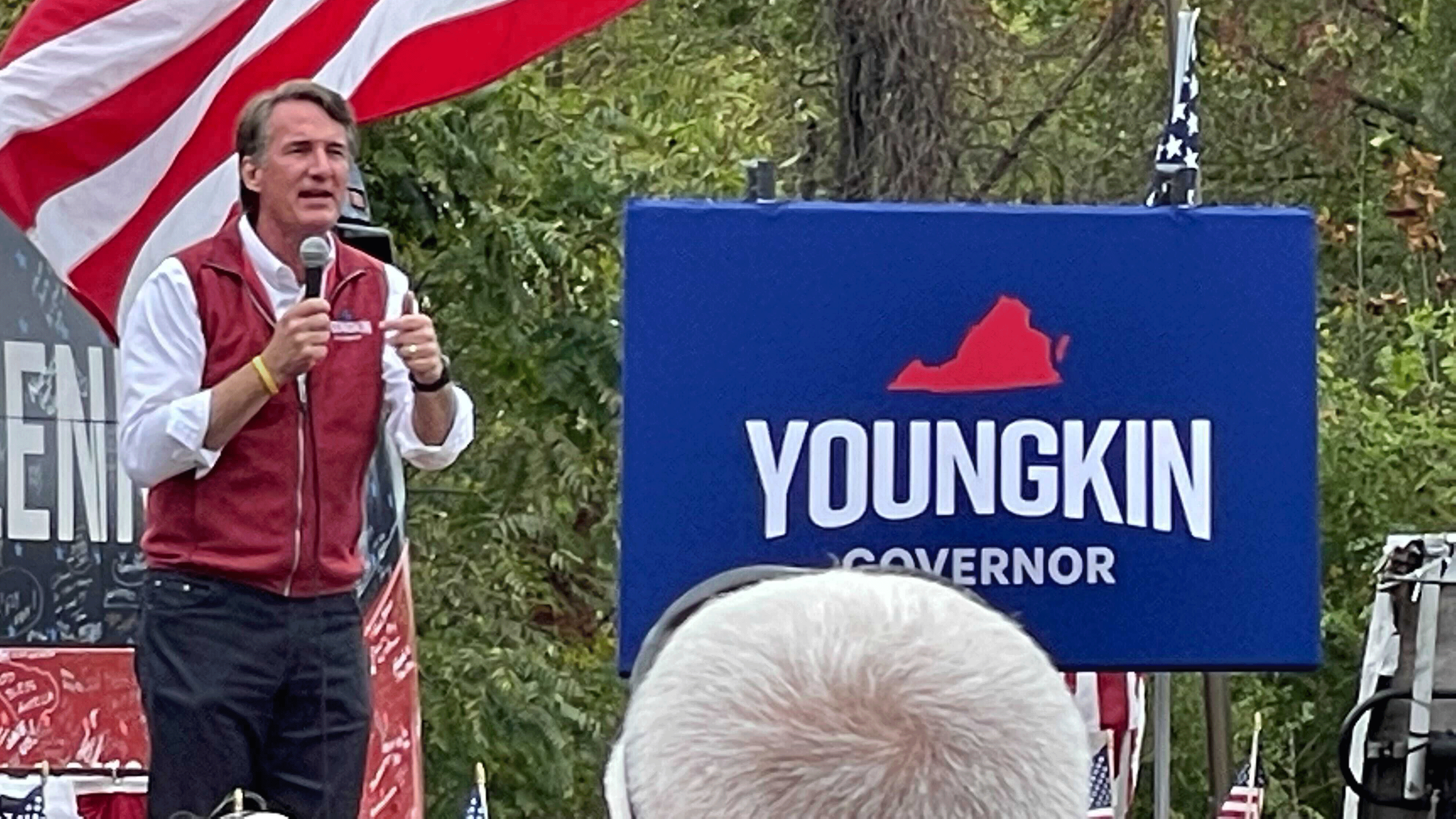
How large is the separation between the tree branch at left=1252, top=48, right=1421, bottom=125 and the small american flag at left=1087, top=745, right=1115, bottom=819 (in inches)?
227

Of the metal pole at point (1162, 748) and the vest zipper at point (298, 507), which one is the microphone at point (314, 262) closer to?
the vest zipper at point (298, 507)

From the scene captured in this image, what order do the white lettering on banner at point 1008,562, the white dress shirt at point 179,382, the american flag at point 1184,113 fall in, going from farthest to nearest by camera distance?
the american flag at point 1184,113, the white dress shirt at point 179,382, the white lettering on banner at point 1008,562

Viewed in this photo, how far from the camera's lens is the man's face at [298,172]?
4109 mm

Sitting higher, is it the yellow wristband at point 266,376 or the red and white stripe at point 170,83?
the red and white stripe at point 170,83

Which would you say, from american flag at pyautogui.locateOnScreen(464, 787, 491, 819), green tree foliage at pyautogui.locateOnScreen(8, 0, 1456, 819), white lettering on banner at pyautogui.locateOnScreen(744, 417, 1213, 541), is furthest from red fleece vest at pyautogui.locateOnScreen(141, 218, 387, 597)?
green tree foliage at pyautogui.locateOnScreen(8, 0, 1456, 819)

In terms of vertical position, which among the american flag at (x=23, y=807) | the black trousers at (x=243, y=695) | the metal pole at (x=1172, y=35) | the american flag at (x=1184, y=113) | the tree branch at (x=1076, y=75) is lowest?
the american flag at (x=23, y=807)

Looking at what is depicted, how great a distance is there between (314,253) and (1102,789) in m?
2.52

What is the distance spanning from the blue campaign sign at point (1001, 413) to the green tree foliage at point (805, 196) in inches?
152

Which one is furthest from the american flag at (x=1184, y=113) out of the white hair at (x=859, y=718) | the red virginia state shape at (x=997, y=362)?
the white hair at (x=859, y=718)

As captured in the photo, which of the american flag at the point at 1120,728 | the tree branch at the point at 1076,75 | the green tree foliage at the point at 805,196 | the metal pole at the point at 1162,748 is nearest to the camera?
the metal pole at the point at 1162,748

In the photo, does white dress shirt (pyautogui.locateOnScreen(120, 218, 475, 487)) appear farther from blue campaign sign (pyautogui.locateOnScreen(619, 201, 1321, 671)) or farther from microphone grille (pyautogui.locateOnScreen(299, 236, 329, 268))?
blue campaign sign (pyautogui.locateOnScreen(619, 201, 1321, 671))

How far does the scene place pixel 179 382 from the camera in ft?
13.3

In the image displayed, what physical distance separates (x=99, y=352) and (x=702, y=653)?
438 centimetres

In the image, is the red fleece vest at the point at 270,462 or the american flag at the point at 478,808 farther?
the american flag at the point at 478,808
